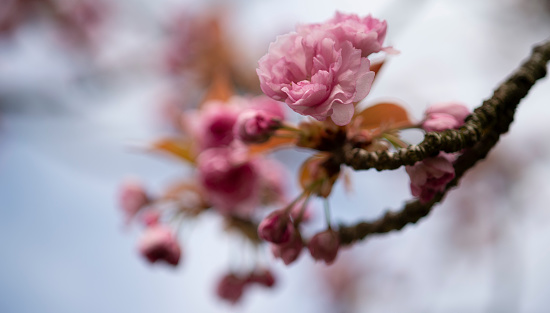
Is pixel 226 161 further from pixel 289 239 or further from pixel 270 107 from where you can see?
pixel 289 239

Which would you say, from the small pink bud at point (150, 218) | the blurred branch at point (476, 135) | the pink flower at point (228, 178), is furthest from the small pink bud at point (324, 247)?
the small pink bud at point (150, 218)

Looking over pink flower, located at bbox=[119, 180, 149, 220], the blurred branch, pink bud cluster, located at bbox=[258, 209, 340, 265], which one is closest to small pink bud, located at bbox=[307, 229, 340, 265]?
pink bud cluster, located at bbox=[258, 209, 340, 265]

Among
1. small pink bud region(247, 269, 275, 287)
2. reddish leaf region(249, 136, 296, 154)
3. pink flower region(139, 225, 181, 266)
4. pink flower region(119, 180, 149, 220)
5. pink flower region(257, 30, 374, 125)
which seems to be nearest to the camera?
pink flower region(257, 30, 374, 125)

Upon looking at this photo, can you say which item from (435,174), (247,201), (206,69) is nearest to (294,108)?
(435,174)

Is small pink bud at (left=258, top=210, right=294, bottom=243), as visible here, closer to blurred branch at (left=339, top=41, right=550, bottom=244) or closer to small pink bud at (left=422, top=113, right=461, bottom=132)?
blurred branch at (left=339, top=41, right=550, bottom=244)

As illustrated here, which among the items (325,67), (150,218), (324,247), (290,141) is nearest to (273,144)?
(290,141)

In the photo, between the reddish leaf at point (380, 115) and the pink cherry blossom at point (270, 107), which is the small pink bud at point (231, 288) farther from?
the reddish leaf at point (380, 115)
